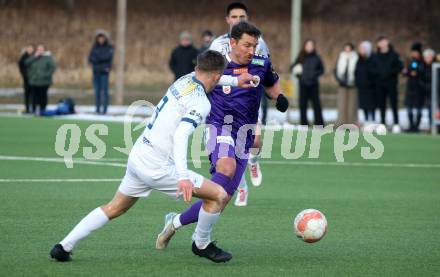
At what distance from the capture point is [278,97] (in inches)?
409

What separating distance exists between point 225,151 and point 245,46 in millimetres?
931

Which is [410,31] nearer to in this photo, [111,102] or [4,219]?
[111,102]

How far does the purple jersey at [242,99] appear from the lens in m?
10.5

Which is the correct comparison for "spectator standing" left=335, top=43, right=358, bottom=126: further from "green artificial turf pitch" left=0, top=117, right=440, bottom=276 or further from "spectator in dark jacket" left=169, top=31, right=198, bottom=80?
"green artificial turf pitch" left=0, top=117, right=440, bottom=276

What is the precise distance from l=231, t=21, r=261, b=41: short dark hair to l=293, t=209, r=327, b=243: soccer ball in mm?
1595

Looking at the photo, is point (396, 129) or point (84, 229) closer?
point (84, 229)

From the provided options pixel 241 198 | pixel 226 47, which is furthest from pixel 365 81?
pixel 226 47

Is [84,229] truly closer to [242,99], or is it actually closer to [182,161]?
[182,161]

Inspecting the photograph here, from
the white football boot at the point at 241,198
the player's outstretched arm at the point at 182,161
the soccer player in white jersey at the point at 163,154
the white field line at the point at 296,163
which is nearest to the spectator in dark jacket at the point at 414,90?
the white field line at the point at 296,163

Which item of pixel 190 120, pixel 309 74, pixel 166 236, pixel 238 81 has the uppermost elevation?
pixel 238 81

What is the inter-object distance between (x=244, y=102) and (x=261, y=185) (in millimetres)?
4494

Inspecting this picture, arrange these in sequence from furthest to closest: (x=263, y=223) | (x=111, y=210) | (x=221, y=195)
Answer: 1. (x=263, y=223)
2. (x=221, y=195)
3. (x=111, y=210)

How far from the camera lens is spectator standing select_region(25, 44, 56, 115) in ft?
93.3

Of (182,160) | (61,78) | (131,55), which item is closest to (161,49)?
(131,55)
